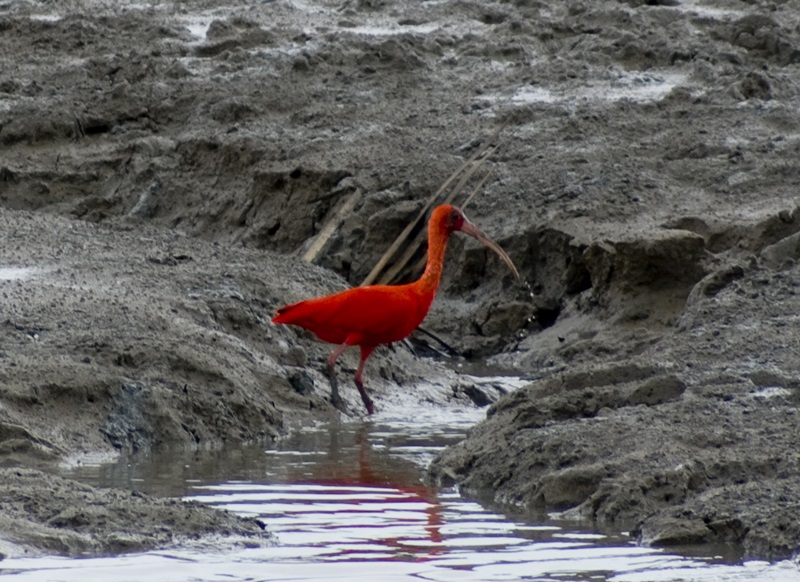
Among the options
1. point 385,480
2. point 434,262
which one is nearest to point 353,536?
point 385,480

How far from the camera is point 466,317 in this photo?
1314 cm

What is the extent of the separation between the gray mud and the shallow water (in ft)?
0.67

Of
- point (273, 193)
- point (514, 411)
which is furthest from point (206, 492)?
point (273, 193)

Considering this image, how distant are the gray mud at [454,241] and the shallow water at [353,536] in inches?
8.1

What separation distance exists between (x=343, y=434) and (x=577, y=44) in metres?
7.40

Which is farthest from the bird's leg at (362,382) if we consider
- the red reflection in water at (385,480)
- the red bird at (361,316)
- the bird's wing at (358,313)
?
the red reflection in water at (385,480)

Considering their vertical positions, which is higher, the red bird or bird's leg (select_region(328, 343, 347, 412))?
the red bird

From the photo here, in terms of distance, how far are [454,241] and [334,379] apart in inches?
137

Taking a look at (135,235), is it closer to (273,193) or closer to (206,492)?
(273,193)

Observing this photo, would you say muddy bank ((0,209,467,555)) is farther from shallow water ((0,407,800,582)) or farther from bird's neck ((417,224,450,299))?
bird's neck ((417,224,450,299))

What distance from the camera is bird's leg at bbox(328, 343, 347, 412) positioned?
10.3 m

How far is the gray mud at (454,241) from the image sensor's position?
7.58 m

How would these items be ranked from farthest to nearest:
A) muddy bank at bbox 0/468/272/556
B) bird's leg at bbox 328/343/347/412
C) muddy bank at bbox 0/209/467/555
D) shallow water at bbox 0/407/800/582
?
1. bird's leg at bbox 328/343/347/412
2. muddy bank at bbox 0/209/467/555
3. muddy bank at bbox 0/468/272/556
4. shallow water at bbox 0/407/800/582

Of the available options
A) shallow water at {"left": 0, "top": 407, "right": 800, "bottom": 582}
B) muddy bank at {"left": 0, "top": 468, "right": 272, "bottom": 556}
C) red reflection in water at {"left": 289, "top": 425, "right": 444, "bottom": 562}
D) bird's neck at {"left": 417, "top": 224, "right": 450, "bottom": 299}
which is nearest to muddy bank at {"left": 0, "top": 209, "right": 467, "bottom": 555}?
muddy bank at {"left": 0, "top": 468, "right": 272, "bottom": 556}
